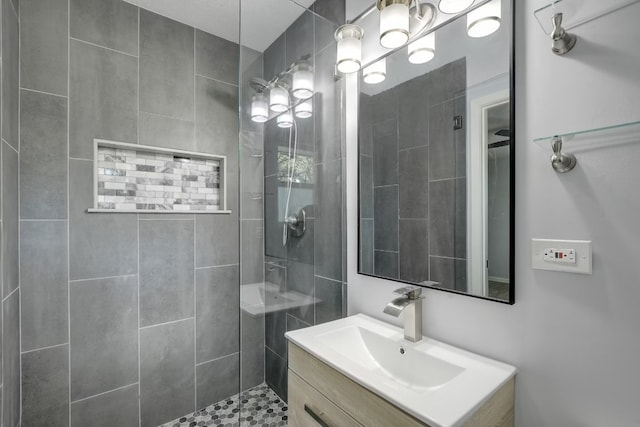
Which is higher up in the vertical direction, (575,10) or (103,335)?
(575,10)

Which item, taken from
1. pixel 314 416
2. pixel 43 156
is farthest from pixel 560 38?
pixel 43 156

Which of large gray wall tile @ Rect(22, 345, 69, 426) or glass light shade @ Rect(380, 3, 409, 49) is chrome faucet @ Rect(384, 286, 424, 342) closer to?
glass light shade @ Rect(380, 3, 409, 49)

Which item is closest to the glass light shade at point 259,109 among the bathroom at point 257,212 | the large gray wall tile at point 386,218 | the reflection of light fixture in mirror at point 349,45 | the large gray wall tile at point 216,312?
the bathroom at point 257,212

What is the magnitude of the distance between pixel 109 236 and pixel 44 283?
1.26ft

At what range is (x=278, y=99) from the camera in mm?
1449

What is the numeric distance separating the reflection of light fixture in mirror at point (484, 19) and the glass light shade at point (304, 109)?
767 mm

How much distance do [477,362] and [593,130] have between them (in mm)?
804

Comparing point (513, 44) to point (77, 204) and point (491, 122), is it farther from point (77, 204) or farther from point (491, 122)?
point (77, 204)

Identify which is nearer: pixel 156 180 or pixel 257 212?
pixel 257 212

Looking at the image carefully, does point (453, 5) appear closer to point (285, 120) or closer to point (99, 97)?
point (285, 120)

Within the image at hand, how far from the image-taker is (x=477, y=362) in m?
1.00

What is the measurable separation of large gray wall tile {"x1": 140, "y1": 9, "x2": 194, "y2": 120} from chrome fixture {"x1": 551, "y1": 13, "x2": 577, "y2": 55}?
2082 millimetres

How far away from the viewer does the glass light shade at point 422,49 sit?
1215 millimetres

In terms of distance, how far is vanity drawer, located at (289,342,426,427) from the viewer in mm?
807
